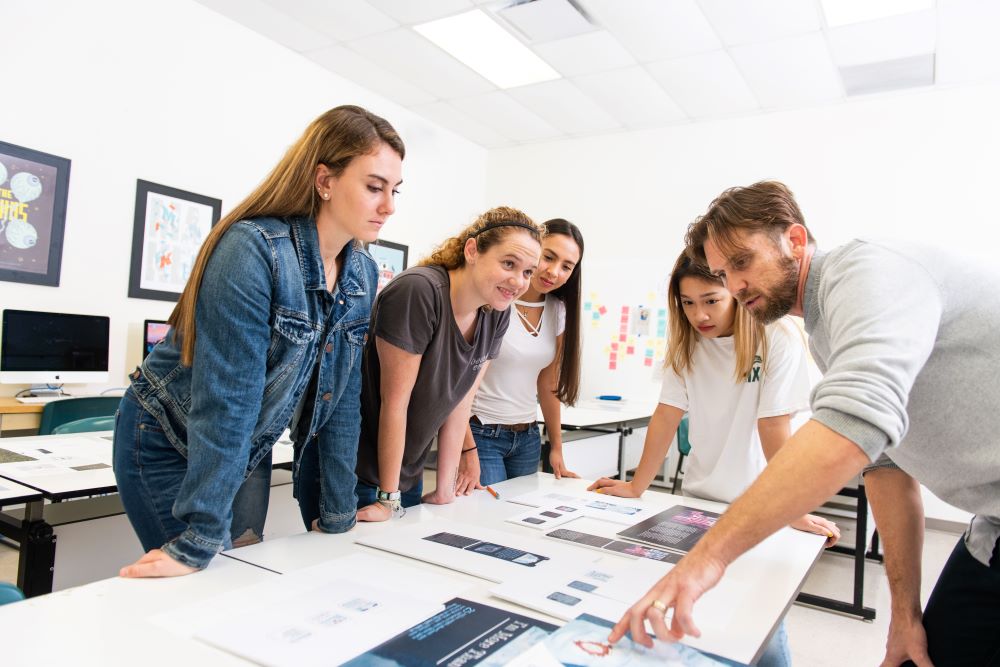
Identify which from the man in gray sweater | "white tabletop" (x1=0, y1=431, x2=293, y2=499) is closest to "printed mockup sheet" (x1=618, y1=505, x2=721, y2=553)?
the man in gray sweater

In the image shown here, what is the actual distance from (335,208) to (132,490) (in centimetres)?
59

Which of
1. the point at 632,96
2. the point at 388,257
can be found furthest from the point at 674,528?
the point at 388,257

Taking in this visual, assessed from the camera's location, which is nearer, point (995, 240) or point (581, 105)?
point (995, 240)

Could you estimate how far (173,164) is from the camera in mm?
3854

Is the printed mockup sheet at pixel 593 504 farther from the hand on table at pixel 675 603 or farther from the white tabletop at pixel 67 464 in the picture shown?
the white tabletop at pixel 67 464

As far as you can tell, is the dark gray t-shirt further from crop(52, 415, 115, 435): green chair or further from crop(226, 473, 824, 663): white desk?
crop(52, 415, 115, 435): green chair

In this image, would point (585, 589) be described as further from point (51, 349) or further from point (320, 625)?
point (51, 349)

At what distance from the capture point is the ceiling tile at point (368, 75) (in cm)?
448

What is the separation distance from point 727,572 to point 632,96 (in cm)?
431

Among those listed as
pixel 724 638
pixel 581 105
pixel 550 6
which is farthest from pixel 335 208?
pixel 581 105

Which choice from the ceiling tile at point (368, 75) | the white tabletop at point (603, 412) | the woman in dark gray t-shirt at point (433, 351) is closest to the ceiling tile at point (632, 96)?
the ceiling tile at point (368, 75)

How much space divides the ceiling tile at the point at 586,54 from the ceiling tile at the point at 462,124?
119 cm

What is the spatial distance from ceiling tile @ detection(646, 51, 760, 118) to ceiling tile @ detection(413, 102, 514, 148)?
1656 millimetres

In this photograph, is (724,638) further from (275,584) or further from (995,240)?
(995,240)
